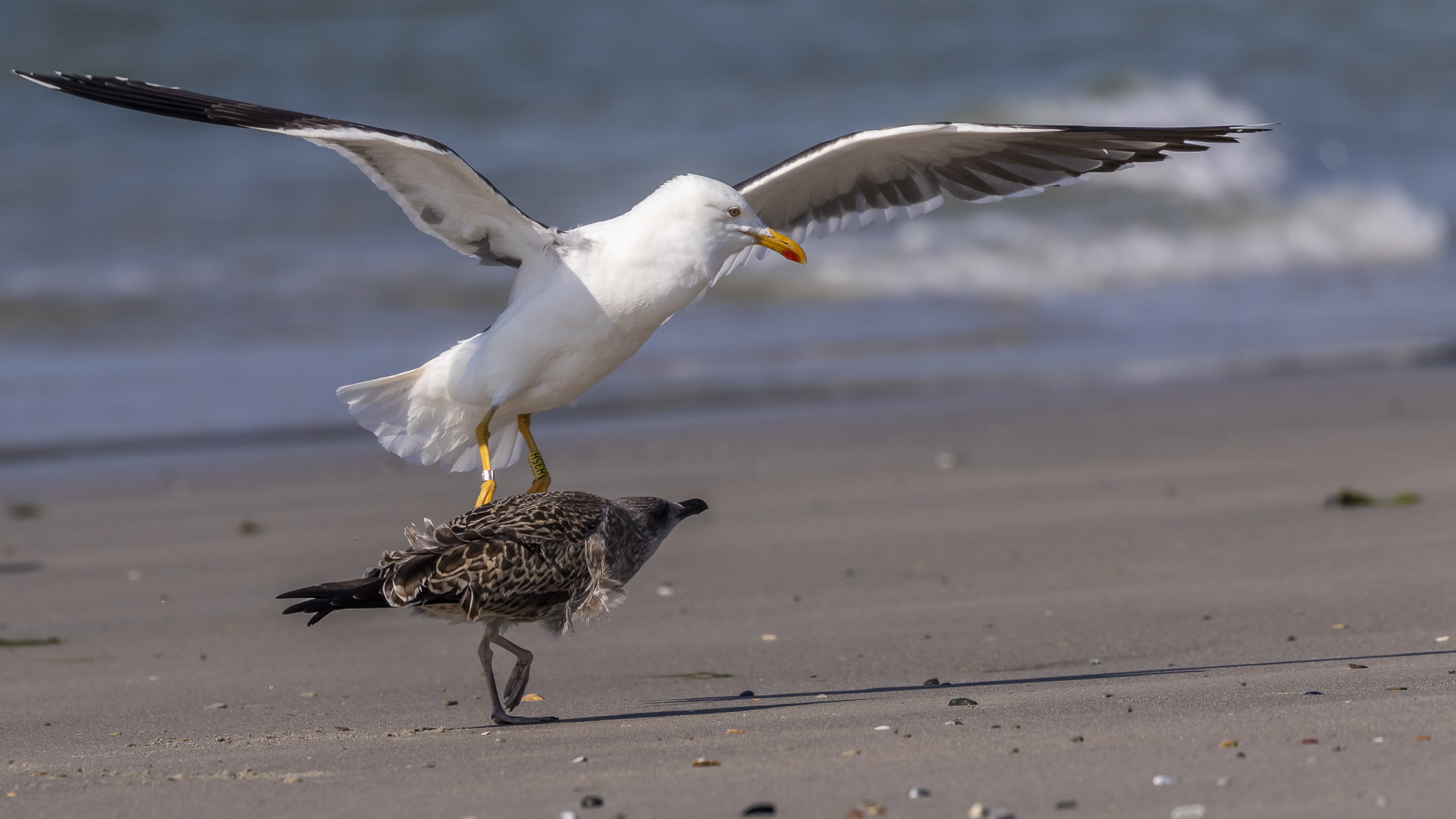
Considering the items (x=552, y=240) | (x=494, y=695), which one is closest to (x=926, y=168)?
(x=552, y=240)

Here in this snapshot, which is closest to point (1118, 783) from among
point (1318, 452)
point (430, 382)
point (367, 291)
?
point (430, 382)

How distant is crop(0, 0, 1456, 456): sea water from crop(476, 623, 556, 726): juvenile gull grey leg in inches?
222

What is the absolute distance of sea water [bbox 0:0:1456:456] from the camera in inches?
449

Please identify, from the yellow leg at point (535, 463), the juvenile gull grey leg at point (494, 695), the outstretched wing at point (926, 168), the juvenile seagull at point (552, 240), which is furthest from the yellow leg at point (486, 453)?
the outstretched wing at point (926, 168)

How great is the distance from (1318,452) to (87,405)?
7.34 metres

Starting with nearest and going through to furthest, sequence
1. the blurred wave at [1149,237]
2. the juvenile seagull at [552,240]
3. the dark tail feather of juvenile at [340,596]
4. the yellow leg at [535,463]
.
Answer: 1. the dark tail feather of juvenile at [340,596]
2. the juvenile seagull at [552,240]
3. the yellow leg at [535,463]
4. the blurred wave at [1149,237]

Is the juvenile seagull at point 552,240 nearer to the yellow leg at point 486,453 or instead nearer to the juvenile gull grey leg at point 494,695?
the yellow leg at point 486,453

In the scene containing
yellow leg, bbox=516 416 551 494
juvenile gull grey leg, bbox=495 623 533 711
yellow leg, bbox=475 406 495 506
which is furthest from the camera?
yellow leg, bbox=516 416 551 494

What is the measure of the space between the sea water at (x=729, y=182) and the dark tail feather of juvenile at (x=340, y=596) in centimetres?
588

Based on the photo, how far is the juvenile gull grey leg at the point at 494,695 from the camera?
13.9 ft

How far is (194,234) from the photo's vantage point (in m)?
15.6

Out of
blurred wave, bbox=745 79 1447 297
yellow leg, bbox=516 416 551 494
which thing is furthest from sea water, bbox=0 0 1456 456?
yellow leg, bbox=516 416 551 494

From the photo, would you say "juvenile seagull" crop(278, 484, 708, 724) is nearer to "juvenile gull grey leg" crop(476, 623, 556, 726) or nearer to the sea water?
"juvenile gull grey leg" crop(476, 623, 556, 726)

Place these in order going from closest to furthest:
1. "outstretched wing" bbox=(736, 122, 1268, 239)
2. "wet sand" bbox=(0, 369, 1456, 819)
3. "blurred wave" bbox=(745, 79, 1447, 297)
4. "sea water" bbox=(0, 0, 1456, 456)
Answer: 1. "wet sand" bbox=(0, 369, 1456, 819)
2. "outstretched wing" bbox=(736, 122, 1268, 239)
3. "sea water" bbox=(0, 0, 1456, 456)
4. "blurred wave" bbox=(745, 79, 1447, 297)
